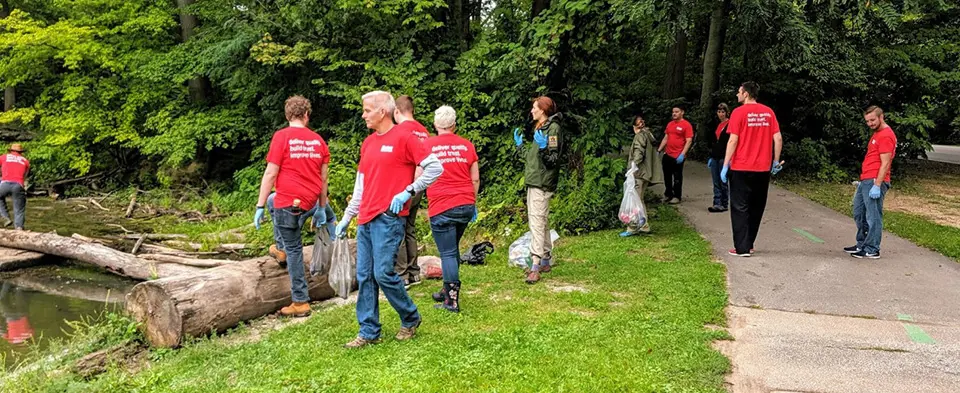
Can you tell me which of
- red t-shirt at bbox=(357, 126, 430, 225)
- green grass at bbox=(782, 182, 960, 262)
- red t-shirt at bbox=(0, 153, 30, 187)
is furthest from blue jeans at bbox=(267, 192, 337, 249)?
red t-shirt at bbox=(0, 153, 30, 187)

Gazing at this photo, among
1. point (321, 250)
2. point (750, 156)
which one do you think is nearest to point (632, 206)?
point (750, 156)

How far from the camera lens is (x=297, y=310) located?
233 inches

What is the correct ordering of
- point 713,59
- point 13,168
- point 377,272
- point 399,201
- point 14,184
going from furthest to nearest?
1. point 713,59
2. point 13,168
3. point 14,184
4. point 377,272
5. point 399,201

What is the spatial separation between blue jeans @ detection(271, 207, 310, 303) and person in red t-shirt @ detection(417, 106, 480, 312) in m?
1.27

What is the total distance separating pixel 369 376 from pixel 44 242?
8.96m

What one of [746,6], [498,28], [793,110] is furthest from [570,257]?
[793,110]

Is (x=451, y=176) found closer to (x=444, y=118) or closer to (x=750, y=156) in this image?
(x=444, y=118)

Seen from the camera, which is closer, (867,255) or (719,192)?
(867,255)

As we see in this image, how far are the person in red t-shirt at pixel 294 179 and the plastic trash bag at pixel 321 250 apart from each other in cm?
16

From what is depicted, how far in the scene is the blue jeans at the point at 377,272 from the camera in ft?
14.3

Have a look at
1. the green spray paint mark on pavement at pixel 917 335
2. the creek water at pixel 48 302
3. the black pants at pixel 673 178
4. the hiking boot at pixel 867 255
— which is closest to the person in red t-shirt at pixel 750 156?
the hiking boot at pixel 867 255

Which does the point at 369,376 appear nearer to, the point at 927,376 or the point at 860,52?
the point at 927,376

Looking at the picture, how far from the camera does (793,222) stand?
9.66 metres

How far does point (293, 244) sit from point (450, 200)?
157cm
